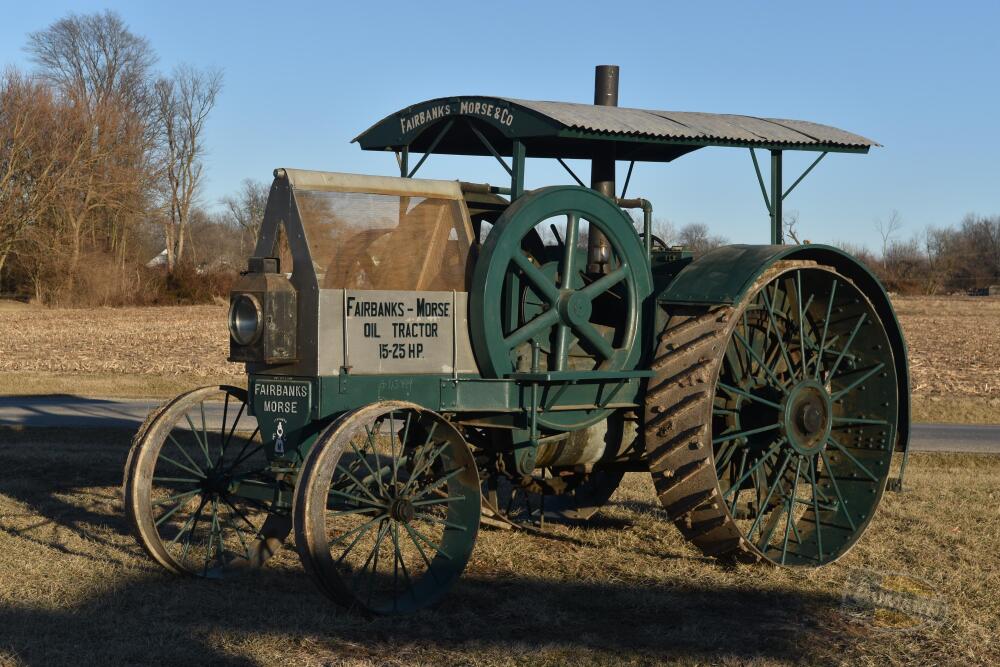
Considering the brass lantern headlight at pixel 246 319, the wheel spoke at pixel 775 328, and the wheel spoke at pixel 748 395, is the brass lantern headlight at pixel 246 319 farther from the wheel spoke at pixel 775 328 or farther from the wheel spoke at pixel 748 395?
the wheel spoke at pixel 775 328

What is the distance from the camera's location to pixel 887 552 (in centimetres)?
782

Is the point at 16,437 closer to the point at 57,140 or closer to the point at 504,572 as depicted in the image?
the point at 504,572

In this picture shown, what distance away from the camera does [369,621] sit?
18.9ft

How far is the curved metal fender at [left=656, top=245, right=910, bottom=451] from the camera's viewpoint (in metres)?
6.99

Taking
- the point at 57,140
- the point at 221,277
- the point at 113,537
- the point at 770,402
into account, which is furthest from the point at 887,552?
the point at 221,277

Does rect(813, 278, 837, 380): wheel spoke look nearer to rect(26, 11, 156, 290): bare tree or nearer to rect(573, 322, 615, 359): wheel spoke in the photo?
rect(573, 322, 615, 359): wheel spoke

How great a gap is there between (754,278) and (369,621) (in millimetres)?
3007

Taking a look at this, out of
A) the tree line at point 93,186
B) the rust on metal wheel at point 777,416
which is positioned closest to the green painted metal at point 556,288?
the rust on metal wheel at point 777,416

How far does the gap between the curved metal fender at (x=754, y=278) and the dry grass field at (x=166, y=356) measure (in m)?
9.31

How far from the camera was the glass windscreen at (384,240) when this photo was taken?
637 centimetres

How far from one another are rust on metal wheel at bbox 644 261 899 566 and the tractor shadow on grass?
0.64m

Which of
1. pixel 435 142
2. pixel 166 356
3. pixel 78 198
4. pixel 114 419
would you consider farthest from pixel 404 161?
pixel 78 198

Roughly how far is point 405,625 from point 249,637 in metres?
0.76

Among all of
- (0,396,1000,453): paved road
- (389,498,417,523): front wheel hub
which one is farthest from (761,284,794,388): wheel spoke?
(0,396,1000,453): paved road
